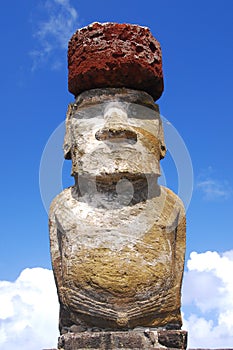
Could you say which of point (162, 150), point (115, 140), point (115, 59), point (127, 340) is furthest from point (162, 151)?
point (127, 340)

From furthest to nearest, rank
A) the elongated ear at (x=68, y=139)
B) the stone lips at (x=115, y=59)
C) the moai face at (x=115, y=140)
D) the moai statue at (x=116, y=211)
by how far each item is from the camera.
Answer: the elongated ear at (x=68, y=139) < the stone lips at (x=115, y=59) < the moai face at (x=115, y=140) < the moai statue at (x=116, y=211)

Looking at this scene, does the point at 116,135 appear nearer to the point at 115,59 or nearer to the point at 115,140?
the point at 115,140

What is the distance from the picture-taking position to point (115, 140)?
5750 millimetres

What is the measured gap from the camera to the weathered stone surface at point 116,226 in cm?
530

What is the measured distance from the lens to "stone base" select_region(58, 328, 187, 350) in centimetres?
518

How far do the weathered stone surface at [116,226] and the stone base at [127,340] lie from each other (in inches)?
4.4

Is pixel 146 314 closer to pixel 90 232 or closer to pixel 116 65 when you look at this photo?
pixel 90 232

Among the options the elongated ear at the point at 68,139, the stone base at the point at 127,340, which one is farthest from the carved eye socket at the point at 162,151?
the stone base at the point at 127,340

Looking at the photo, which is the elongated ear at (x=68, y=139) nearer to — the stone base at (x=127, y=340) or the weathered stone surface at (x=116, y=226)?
the weathered stone surface at (x=116, y=226)

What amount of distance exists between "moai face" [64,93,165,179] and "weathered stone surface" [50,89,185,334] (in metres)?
0.01

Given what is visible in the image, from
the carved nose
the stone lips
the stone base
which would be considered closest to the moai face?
the carved nose

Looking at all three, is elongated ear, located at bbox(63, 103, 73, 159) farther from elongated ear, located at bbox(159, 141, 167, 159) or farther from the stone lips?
elongated ear, located at bbox(159, 141, 167, 159)

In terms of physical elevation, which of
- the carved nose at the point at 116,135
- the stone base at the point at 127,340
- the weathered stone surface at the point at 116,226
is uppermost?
the carved nose at the point at 116,135

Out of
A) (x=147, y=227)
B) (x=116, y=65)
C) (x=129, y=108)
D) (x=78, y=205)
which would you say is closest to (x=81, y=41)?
(x=116, y=65)
